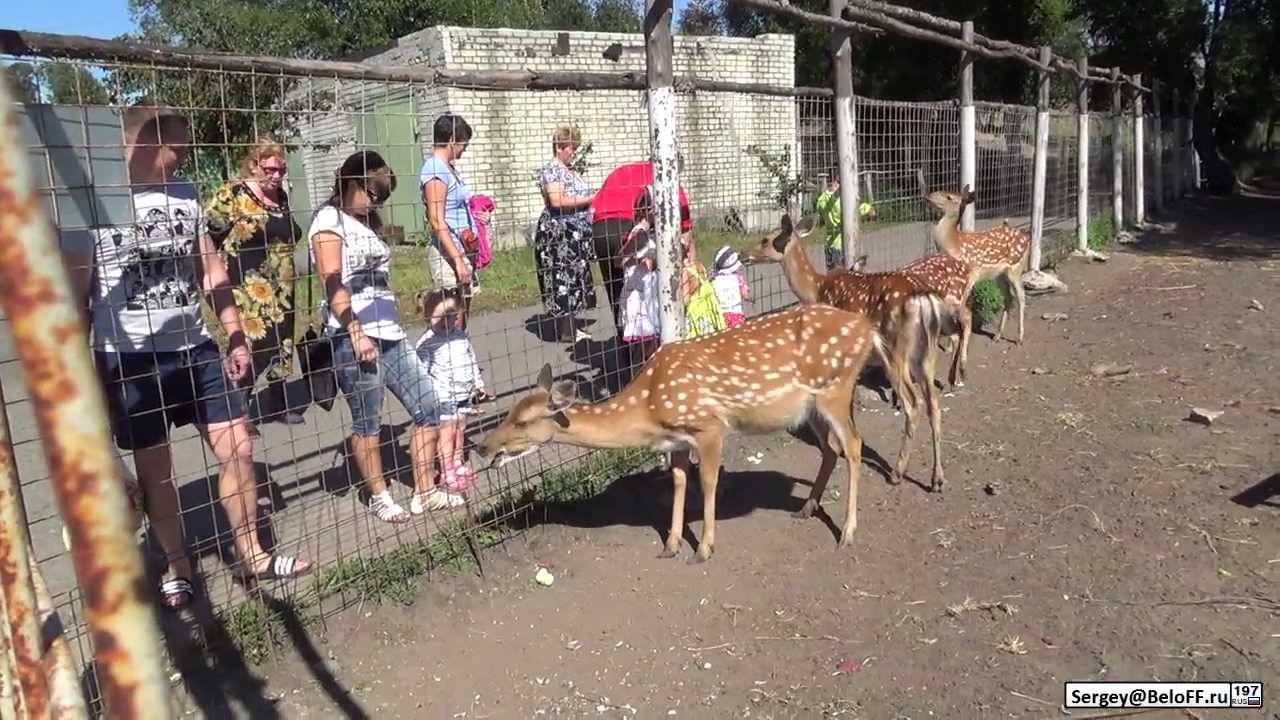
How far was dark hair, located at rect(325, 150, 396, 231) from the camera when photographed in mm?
4566

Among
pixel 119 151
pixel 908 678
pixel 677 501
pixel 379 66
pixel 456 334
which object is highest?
pixel 379 66

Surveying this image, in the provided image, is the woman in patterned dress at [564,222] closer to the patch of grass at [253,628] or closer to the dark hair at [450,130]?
the dark hair at [450,130]

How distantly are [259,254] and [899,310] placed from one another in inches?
155

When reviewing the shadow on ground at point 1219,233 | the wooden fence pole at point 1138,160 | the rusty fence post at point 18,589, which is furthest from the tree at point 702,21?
the rusty fence post at point 18,589

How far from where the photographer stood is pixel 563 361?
8344 millimetres

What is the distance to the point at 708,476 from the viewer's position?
4.82 m

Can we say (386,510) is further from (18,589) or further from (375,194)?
(18,589)

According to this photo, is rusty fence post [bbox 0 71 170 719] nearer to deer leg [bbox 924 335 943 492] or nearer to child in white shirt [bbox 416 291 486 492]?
child in white shirt [bbox 416 291 486 492]

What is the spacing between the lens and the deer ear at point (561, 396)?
4598 mm

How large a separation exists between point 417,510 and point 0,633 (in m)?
3.86

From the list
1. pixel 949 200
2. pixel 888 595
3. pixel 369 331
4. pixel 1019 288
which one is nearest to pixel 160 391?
pixel 369 331

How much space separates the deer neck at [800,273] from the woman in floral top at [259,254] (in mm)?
3718

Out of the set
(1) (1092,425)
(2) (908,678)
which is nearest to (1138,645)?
(2) (908,678)

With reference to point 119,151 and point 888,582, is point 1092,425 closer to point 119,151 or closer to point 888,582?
point 888,582
